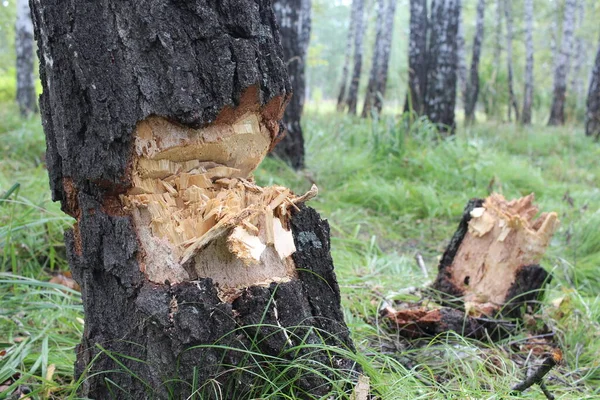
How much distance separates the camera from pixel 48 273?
2.72 metres

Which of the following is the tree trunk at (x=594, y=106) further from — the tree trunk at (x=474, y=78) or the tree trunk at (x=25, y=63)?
the tree trunk at (x=25, y=63)

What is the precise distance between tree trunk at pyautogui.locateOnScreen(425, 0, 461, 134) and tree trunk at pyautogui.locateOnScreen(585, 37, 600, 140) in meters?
4.52

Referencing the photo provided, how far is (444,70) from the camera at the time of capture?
6.75 metres

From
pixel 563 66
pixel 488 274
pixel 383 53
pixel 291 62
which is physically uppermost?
pixel 383 53

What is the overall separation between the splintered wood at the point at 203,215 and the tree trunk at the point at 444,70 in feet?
18.6

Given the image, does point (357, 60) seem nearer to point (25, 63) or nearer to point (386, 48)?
point (386, 48)

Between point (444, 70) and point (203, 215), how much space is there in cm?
601

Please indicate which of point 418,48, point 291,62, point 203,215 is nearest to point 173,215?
point 203,215

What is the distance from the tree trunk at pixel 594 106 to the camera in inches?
386

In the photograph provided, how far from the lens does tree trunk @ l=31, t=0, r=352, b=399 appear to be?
1296 millimetres

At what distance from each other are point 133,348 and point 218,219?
0.40 m

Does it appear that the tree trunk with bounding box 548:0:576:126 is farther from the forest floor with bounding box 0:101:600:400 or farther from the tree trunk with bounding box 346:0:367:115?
the forest floor with bounding box 0:101:600:400

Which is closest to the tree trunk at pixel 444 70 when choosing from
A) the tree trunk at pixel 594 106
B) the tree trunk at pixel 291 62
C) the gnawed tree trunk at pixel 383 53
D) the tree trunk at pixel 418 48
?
the tree trunk at pixel 418 48

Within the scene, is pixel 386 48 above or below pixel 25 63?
above
